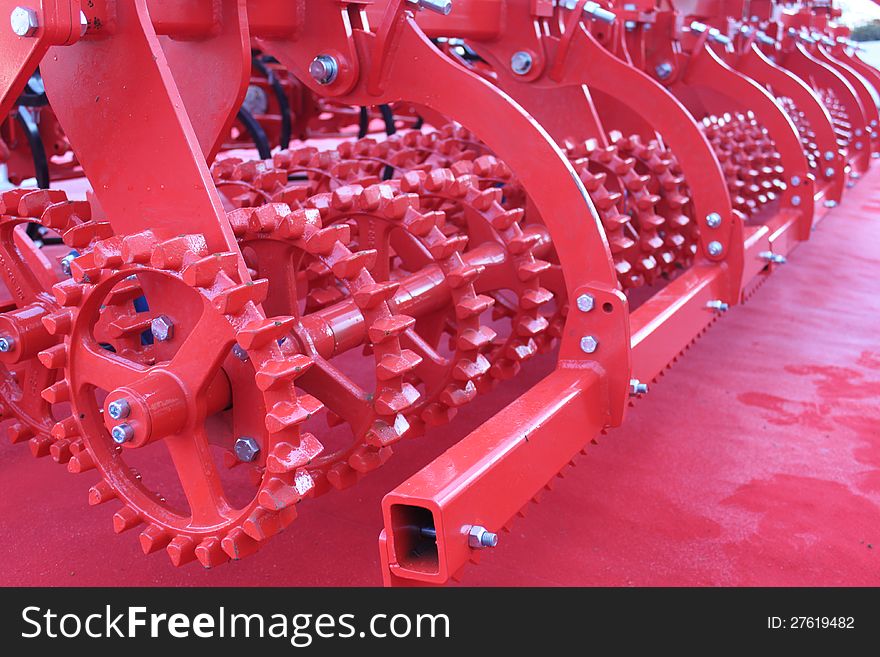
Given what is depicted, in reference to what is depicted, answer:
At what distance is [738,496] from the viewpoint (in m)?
2.41

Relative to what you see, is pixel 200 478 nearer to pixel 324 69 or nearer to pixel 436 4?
pixel 324 69

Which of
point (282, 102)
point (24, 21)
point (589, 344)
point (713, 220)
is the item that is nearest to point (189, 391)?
point (24, 21)

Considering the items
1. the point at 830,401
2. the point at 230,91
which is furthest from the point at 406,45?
the point at 830,401

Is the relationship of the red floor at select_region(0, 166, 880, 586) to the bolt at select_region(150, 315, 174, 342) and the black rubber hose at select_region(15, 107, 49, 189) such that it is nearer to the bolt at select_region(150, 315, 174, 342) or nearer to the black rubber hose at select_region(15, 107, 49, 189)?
the bolt at select_region(150, 315, 174, 342)

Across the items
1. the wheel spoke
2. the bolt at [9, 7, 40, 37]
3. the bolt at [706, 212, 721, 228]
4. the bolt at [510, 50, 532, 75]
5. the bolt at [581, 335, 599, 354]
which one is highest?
the bolt at [9, 7, 40, 37]

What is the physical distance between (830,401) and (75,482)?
96.6 inches

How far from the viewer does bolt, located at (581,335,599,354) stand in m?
2.09

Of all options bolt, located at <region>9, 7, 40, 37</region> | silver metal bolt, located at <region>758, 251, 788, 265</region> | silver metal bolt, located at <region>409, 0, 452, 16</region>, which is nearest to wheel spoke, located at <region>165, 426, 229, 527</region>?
bolt, located at <region>9, 7, 40, 37</region>

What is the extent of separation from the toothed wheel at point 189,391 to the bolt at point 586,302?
72cm

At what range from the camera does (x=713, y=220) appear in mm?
2980

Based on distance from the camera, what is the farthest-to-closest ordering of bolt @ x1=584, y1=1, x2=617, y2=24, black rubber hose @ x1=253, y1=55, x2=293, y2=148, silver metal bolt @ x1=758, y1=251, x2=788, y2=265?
black rubber hose @ x1=253, y1=55, x2=293, y2=148
silver metal bolt @ x1=758, y1=251, x2=788, y2=265
bolt @ x1=584, y1=1, x2=617, y2=24

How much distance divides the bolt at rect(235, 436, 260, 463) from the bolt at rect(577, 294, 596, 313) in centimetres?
86

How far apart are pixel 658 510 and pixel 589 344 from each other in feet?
1.78
